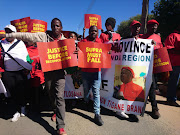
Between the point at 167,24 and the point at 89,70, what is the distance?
12.5m

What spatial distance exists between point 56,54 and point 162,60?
7.23ft

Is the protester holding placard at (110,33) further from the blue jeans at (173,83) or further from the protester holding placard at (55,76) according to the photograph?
the blue jeans at (173,83)

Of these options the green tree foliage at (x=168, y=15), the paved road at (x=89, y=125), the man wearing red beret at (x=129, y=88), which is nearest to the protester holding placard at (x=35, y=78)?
the paved road at (x=89, y=125)

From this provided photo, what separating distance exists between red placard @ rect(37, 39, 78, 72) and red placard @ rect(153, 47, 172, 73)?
180 cm

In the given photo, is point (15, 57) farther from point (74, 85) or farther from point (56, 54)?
point (74, 85)

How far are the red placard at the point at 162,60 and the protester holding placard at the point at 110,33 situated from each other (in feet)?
3.47

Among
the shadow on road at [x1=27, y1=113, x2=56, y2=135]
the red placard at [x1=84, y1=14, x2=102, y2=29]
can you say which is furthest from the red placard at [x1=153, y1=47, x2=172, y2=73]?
the shadow on road at [x1=27, y1=113, x2=56, y2=135]

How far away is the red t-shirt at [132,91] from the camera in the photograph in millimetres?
2898

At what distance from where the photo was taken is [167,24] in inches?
491

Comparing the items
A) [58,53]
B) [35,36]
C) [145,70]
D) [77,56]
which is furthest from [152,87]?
[35,36]

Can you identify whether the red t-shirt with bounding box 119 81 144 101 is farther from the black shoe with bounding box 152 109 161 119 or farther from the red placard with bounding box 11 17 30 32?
the red placard with bounding box 11 17 30 32

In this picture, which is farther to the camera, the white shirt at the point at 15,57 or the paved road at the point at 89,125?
the white shirt at the point at 15,57

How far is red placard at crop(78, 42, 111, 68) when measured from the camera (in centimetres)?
269

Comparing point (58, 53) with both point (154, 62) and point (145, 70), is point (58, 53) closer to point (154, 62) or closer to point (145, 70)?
point (145, 70)
